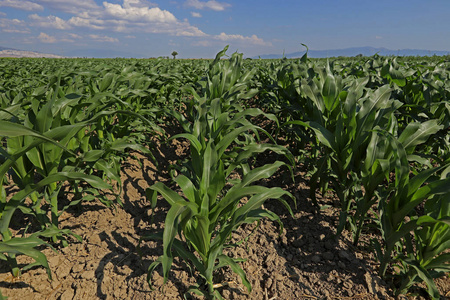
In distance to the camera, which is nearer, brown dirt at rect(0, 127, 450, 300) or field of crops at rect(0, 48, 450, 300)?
field of crops at rect(0, 48, 450, 300)

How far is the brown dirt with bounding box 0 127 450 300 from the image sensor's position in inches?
63.1

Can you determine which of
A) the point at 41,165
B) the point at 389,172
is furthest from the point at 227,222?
the point at 41,165

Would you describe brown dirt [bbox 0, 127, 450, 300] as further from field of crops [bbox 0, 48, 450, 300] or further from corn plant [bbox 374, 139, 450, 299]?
corn plant [bbox 374, 139, 450, 299]

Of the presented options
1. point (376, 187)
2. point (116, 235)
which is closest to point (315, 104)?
point (376, 187)

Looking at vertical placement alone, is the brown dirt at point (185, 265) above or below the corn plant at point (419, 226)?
below

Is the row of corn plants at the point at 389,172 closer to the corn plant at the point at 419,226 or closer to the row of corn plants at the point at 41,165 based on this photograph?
the corn plant at the point at 419,226

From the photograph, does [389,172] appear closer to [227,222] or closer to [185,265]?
[227,222]

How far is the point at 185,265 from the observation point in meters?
1.78

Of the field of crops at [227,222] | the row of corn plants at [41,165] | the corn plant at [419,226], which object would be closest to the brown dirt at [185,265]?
the field of crops at [227,222]

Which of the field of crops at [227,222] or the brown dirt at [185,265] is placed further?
the brown dirt at [185,265]

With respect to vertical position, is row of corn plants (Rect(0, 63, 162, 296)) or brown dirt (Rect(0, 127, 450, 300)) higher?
row of corn plants (Rect(0, 63, 162, 296))

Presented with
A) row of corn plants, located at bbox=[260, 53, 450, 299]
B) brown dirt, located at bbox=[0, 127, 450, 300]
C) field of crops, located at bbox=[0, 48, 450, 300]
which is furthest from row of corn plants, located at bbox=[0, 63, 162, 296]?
row of corn plants, located at bbox=[260, 53, 450, 299]

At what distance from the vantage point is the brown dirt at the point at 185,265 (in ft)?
5.26

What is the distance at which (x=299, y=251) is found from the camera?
6.47ft
